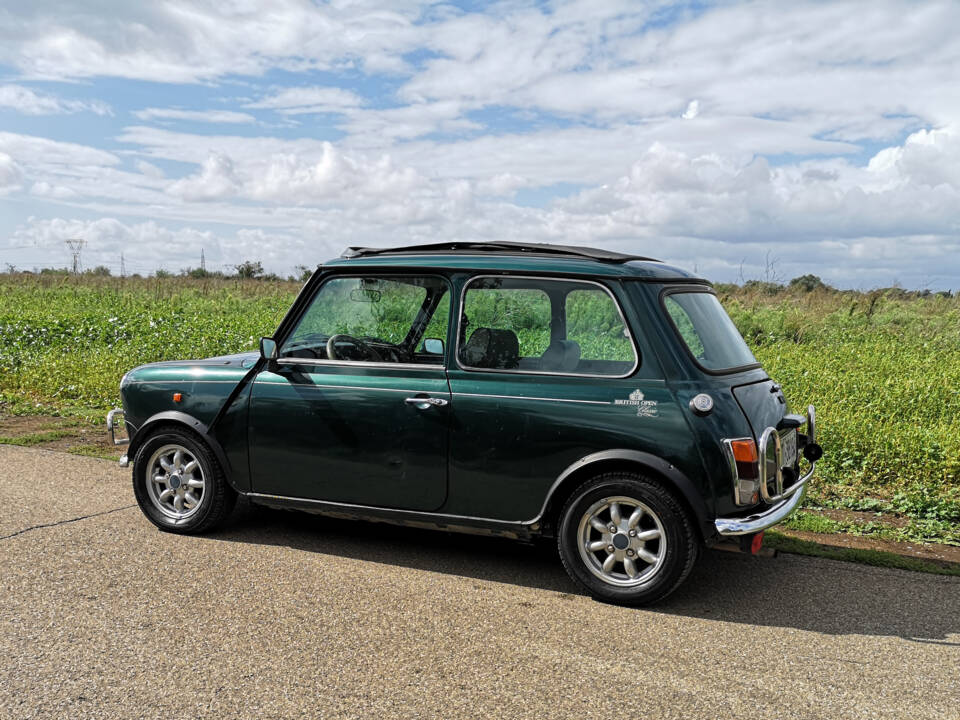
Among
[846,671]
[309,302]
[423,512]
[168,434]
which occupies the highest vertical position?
[309,302]

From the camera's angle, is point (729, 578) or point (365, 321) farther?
point (365, 321)

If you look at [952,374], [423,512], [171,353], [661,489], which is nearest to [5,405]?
[171,353]

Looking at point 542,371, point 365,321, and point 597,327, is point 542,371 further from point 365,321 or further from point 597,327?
point 365,321

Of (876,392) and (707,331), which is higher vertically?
(707,331)

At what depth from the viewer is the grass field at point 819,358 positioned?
24.7ft

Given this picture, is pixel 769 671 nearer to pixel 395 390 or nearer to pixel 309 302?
pixel 395 390

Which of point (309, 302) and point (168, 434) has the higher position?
point (309, 302)

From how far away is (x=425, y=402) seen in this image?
5.31 metres

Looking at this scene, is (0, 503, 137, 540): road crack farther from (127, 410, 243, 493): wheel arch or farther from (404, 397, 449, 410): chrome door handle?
(404, 397, 449, 410): chrome door handle

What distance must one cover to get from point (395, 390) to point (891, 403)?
689 centimetres

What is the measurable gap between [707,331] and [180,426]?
343 centimetres

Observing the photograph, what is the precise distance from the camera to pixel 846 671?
413 centimetres

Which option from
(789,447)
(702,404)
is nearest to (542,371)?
(702,404)

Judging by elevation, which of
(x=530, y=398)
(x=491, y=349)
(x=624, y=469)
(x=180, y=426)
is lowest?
(x=624, y=469)
